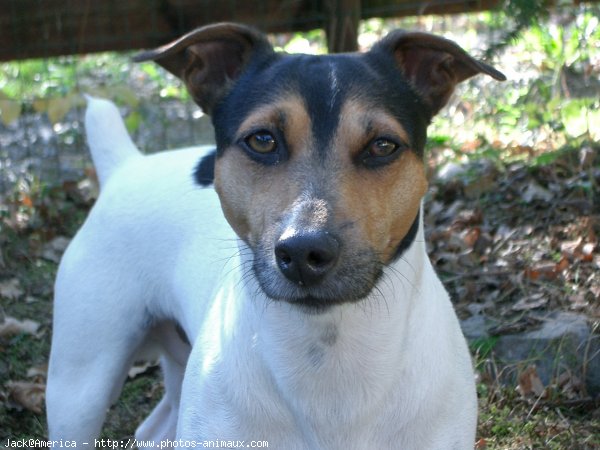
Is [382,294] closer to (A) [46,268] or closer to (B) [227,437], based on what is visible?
(B) [227,437]

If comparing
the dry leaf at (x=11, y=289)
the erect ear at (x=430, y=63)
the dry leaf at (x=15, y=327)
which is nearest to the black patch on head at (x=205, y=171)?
the erect ear at (x=430, y=63)

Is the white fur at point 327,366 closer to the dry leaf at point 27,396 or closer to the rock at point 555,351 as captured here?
the rock at point 555,351

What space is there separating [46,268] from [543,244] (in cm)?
332

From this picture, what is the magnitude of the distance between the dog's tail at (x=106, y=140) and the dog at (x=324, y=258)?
0.99 meters

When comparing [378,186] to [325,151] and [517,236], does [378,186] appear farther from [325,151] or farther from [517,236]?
[517,236]

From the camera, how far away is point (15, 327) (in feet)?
18.4

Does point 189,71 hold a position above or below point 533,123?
above

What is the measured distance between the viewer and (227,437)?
120 inches

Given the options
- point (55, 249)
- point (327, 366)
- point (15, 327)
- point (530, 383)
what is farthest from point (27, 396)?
point (530, 383)

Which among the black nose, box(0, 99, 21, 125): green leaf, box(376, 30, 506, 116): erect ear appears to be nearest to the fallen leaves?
box(376, 30, 506, 116): erect ear

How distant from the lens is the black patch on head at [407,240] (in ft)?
9.99

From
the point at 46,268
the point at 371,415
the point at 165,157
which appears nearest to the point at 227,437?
the point at 371,415

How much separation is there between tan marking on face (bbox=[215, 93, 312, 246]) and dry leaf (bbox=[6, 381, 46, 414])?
230 centimetres

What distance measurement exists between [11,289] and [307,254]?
13.3 feet
